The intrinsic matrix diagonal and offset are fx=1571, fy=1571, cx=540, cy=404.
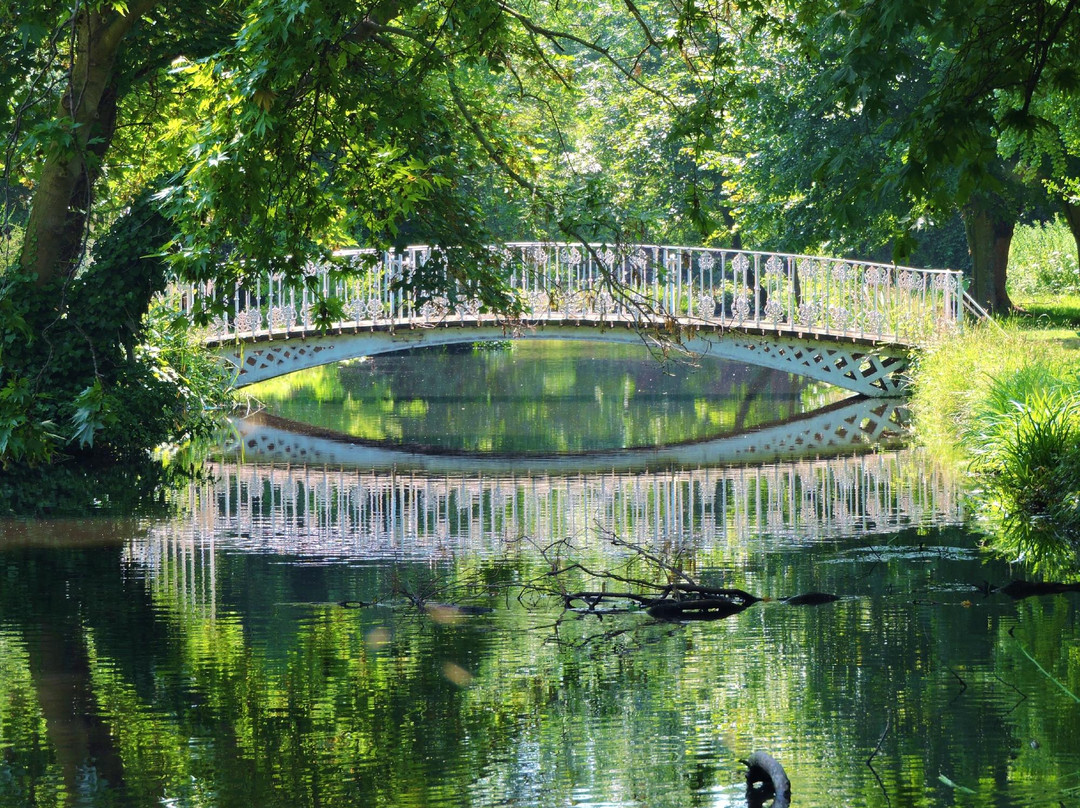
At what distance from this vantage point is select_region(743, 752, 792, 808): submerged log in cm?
484

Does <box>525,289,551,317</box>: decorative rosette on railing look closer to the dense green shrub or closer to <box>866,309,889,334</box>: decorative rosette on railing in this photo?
<box>866,309,889,334</box>: decorative rosette on railing

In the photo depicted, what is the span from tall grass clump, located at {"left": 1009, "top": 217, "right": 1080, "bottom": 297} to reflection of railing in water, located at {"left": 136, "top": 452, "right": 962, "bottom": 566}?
2048cm

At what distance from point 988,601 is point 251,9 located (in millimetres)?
4808

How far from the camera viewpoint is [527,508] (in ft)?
41.7

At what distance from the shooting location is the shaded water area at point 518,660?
211 inches

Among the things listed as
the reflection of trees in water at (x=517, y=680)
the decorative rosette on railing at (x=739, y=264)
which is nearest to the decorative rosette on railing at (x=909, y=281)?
the decorative rosette on railing at (x=739, y=264)

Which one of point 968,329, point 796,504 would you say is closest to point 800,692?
point 796,504

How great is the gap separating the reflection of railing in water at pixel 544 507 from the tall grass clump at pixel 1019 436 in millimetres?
430

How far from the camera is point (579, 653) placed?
23.9ft

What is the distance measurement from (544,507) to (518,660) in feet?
18.6

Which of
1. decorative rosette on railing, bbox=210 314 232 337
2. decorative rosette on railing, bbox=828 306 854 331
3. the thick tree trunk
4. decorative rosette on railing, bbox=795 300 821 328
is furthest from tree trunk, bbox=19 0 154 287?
the thick tree trunk

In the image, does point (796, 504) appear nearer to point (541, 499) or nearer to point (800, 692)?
point (541, 499)

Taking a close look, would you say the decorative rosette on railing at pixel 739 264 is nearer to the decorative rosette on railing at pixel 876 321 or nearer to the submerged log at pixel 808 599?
the decorative rosette on railing at pixel 876 321

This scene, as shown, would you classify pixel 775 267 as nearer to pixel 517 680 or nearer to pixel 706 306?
pixel 706 306
